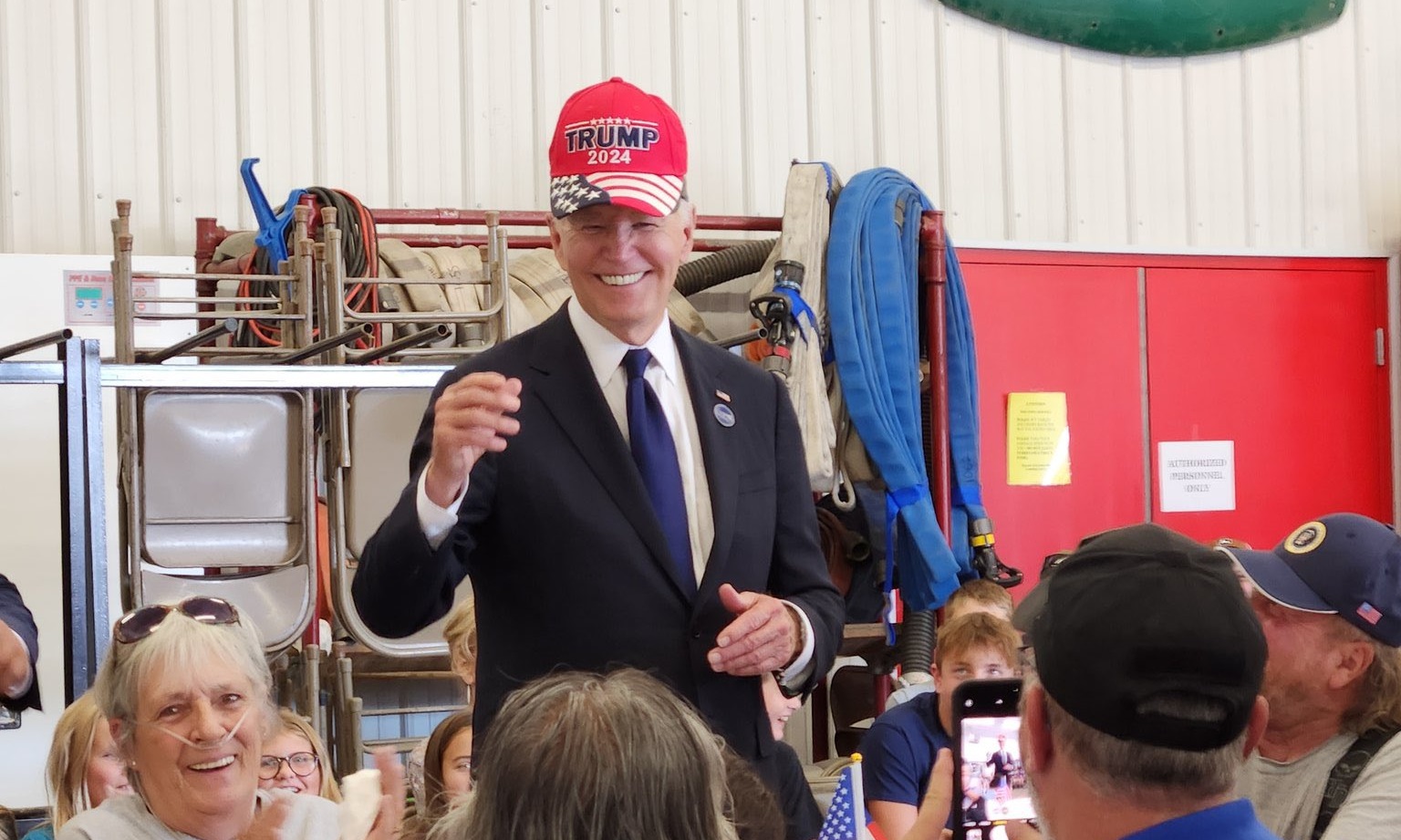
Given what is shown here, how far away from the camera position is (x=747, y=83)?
5.98 m

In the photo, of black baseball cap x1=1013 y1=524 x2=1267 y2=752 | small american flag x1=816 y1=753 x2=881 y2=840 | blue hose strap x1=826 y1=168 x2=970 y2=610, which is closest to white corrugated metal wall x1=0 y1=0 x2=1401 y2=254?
blue hose strap x1=826 y1=168 x2=970 y2=610

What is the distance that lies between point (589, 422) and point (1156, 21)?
5210 mm

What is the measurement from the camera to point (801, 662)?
1856 millimetres

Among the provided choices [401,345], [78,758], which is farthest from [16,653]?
[401,345]

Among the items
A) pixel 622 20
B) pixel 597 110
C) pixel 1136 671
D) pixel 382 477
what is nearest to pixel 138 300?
pixel 382 477

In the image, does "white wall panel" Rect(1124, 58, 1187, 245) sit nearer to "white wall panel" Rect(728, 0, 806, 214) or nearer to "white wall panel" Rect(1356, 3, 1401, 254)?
"white wall panel" Rect(1356, 3, 1401, 254)

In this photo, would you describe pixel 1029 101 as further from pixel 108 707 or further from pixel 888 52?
pixel 108 707

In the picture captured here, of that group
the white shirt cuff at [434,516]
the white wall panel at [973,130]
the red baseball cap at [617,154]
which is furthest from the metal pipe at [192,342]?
the white wall panel at [973,130]

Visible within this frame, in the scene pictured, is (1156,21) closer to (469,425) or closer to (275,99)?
(275,99)

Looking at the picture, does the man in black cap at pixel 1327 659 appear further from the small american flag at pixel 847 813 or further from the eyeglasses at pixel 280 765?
the eyeglasses at pixel 280 765

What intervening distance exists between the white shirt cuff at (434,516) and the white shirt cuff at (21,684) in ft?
3.83

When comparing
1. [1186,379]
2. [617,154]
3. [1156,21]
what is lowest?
[1186,379]

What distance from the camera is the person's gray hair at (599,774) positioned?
1207mm

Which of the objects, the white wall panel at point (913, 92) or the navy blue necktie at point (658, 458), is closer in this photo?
the navy blue necktie at point (658, 458)
